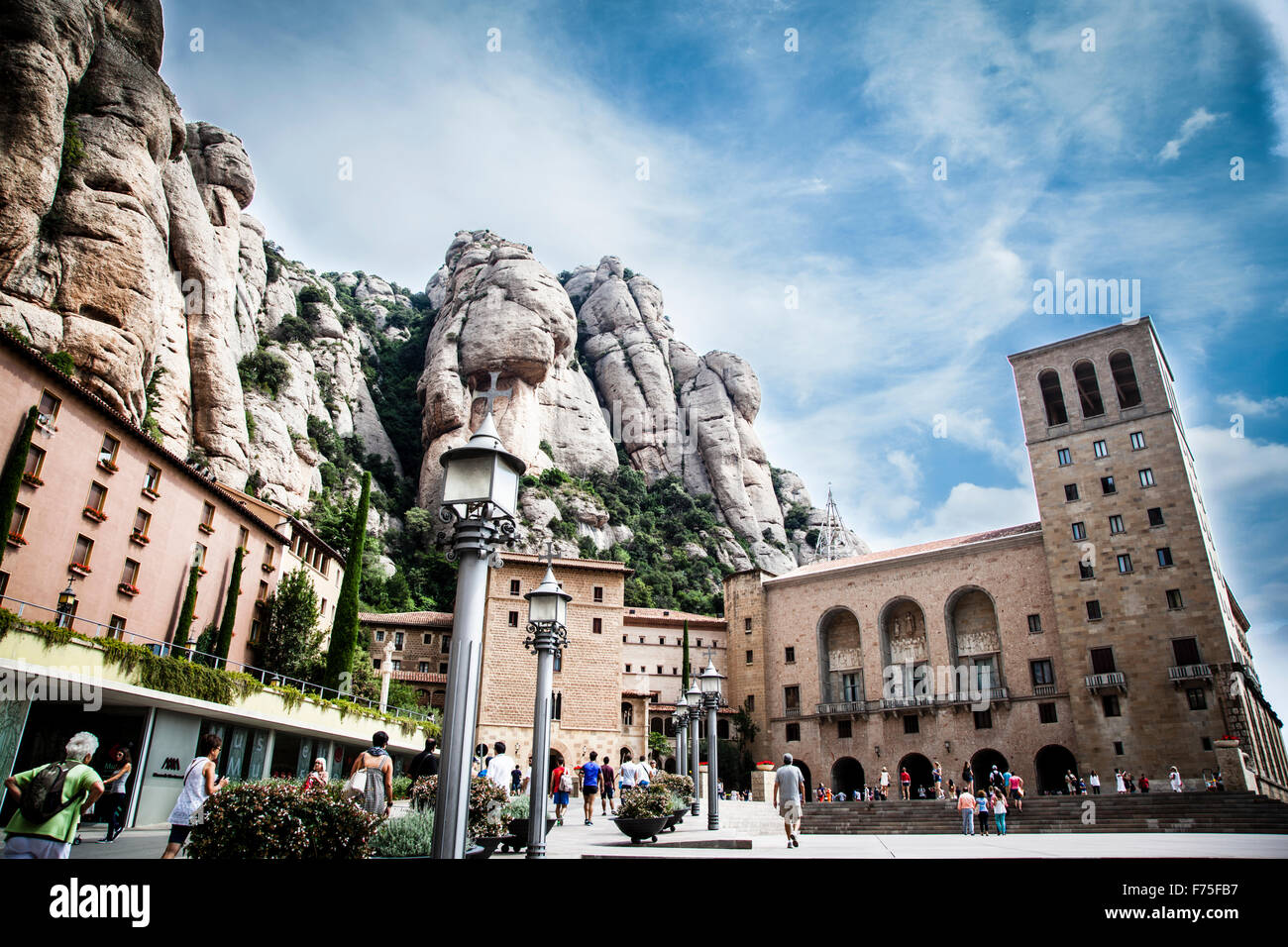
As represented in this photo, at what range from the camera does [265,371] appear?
166 ft

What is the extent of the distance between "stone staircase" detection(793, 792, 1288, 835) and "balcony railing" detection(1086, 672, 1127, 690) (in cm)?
945

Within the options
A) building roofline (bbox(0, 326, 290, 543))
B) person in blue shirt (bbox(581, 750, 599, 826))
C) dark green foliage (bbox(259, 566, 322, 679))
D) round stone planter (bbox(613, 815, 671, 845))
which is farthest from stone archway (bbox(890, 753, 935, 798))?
building roofline (bbox(0, 326, 290, 543))

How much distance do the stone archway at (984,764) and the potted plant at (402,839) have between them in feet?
131

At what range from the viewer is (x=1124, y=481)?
131 feet

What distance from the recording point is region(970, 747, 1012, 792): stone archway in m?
40.8

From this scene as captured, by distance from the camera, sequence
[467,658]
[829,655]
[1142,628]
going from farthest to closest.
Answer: [829,655] < [1142,628] < [467,658]

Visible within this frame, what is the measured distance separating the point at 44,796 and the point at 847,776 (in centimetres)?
4650

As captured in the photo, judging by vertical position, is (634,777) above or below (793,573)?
below

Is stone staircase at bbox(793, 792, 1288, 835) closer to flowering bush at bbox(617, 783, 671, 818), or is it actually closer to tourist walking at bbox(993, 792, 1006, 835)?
tourist walking at bbox(993, 792, 1006, 835)

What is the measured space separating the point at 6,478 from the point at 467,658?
20513mm

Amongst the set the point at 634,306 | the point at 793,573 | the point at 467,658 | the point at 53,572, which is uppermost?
the point at 634,306

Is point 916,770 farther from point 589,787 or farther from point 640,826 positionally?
point 640,826
